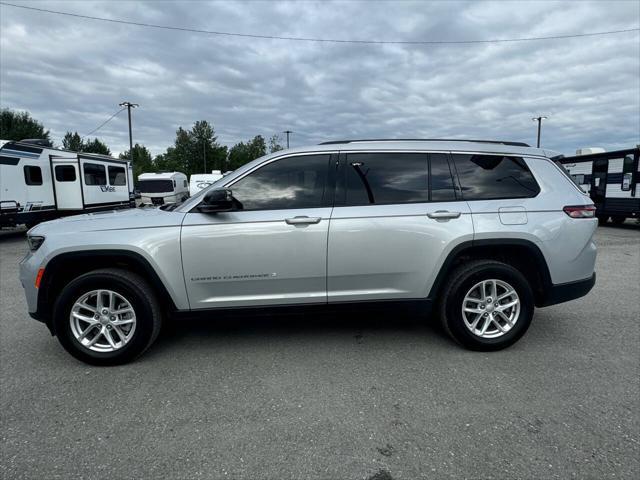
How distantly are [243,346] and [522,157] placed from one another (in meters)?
3.15

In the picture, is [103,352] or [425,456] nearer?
[425,456]

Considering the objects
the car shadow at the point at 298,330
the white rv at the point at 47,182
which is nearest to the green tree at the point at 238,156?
A: the white rv at the point at 47,182

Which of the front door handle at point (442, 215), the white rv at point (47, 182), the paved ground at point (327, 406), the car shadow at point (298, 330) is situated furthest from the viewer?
the white rv at point (47, 182)

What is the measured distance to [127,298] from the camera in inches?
127

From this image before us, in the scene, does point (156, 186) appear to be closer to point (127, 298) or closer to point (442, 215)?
point (127, 298)

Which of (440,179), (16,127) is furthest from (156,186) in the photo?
(16,127)

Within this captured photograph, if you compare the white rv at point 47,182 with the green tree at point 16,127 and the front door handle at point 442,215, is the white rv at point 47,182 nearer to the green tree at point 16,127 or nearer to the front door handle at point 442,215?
the front door handle at point 442,215

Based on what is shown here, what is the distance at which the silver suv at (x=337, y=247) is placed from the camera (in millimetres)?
3227

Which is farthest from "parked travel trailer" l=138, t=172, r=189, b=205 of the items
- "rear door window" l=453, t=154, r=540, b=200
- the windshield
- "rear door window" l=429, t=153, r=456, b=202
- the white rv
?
"rear door window" l=453, t=154, r=540, b=200

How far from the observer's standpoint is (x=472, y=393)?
9.29 feet

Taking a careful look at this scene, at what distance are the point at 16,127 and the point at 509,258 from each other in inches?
2140

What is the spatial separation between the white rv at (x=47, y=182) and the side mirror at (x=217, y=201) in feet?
38.6

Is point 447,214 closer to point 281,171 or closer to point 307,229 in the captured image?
point 307,229

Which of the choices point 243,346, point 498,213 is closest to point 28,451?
point 243,346
